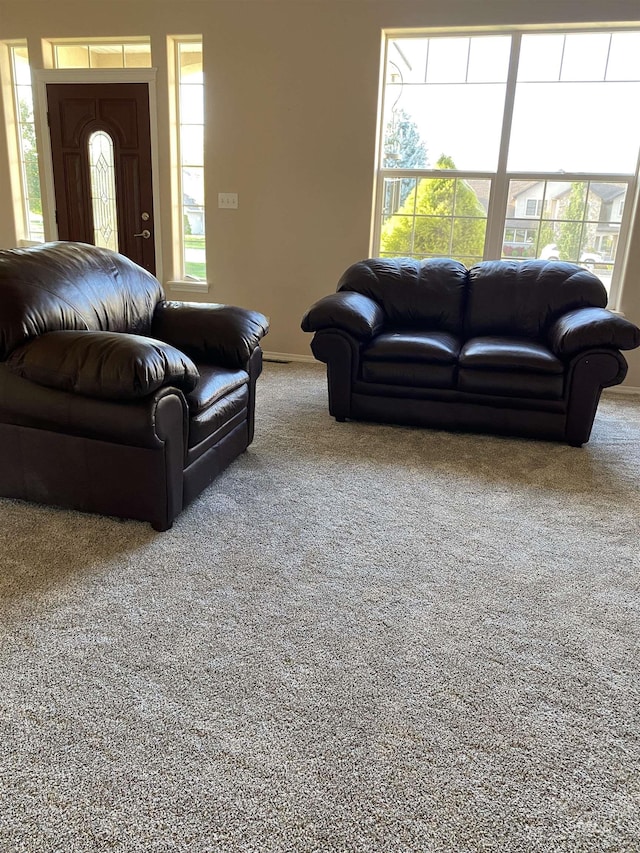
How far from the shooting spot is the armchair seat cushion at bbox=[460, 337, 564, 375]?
3344mm

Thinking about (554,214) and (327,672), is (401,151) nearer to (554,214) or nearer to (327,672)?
(554,214)

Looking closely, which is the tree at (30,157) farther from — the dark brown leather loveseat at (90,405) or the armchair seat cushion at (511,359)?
the armchair seat cushion at (511,359)

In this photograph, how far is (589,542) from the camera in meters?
2.46

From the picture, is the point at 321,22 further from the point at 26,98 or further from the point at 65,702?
the point at 65,702

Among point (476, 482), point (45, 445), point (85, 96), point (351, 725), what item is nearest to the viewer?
point (351, 725)

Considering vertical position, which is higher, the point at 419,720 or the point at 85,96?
the point at 85,96

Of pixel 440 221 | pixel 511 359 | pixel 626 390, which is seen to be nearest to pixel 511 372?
pixel 511 359

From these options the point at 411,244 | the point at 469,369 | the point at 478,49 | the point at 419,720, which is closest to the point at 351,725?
the point at 419,720

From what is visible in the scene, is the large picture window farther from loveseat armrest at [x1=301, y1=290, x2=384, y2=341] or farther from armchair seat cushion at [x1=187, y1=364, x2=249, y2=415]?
armchair seat cushion at [x1=187, y1=364, x2=249, y2=415]

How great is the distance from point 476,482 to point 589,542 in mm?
629

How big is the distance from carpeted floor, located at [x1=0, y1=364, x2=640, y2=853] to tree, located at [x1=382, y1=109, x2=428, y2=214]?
2759mm

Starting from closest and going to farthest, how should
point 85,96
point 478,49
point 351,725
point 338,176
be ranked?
point 351,725
point 478,49
point 338,176
point 85,96

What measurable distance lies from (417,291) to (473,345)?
63 centimetres

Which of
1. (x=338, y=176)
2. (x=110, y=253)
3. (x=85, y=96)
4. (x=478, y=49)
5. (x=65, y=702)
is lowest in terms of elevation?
(x=65, y=702)
